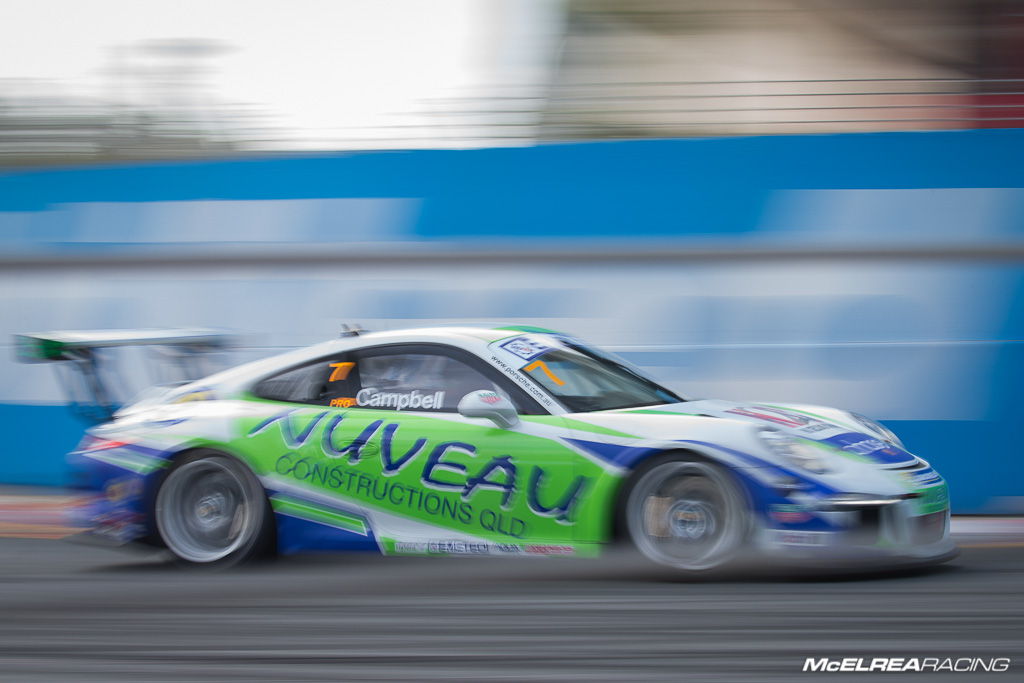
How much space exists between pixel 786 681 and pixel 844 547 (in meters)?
1.67

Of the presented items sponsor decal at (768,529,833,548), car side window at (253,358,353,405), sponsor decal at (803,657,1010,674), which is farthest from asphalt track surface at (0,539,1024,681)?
car side window at (253,358,353,405)

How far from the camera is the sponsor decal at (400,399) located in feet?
19.7

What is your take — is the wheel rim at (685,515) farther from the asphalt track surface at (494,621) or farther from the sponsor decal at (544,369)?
the sponsor decal at (544,369)

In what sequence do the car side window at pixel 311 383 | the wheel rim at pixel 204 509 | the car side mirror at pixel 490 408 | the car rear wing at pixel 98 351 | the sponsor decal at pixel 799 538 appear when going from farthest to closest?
the car rear wing at pixel 98 351, the car side window at pixel 311 383, the wheel rim at pixel 204 509, the car side mirror at pixel 490 408, the sponsor decal at pixel 799 538

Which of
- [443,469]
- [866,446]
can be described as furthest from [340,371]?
[866,446]

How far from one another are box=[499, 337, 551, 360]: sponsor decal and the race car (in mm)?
12

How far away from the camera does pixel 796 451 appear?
5332 mm

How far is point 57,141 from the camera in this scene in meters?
10.7

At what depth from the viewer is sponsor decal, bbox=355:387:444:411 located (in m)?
5.99

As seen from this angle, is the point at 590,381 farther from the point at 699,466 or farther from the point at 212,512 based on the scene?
the point at 212,512

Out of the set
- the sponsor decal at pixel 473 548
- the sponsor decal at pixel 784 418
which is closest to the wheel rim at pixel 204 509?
the sponsor decal at pixel 473 548

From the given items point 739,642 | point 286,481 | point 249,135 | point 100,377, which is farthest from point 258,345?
Answer: point 739,642

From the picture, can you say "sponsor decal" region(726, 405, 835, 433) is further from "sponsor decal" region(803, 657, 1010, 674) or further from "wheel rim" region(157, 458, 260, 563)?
"wheel rim" region(157, 458, 260, 563)

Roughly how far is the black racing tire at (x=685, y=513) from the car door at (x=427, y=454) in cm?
28
